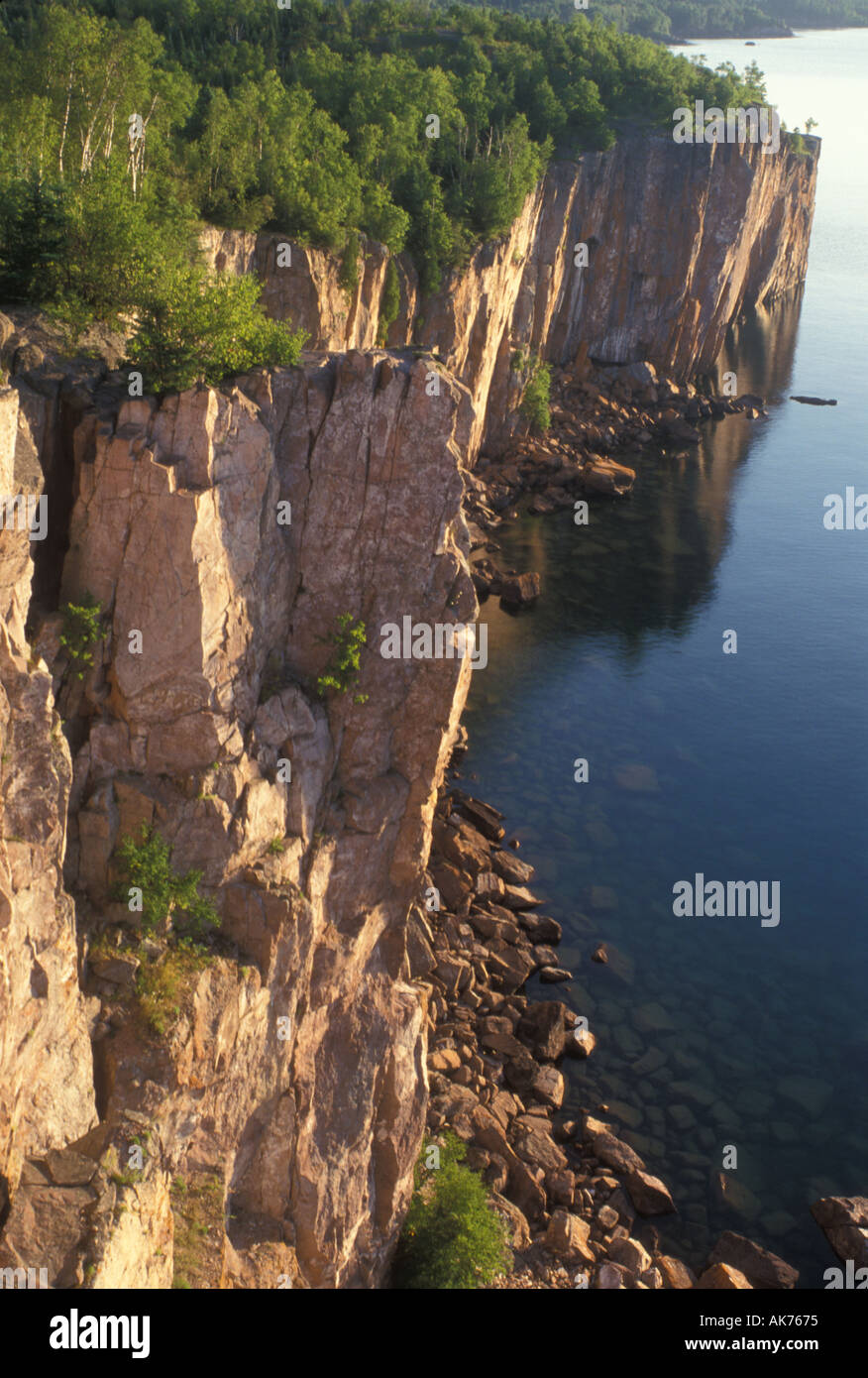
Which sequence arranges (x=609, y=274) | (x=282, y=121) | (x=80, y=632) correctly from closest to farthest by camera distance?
(x=80, y=632), (x=282, y=121), (x=609, y=274)

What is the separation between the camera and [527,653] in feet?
177

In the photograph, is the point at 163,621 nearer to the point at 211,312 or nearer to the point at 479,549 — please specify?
the point at 211,312

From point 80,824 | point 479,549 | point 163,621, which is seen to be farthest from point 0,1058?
point 479,549

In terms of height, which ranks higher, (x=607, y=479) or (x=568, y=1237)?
(x=607, y=479)

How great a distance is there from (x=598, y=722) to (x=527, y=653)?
6747 millimetres

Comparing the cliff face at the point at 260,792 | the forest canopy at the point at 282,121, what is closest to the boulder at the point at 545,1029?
the cliff face at the point at 260,792

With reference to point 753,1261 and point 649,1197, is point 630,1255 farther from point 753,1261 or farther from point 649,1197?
point 753,1261

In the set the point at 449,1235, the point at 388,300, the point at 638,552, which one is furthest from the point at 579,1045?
the point at 638,552

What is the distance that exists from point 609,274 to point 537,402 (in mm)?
21878

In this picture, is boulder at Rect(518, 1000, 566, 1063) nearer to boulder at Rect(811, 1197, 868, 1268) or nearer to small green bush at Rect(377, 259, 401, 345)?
boulder at Rect(811, 1197, 868, 1268)

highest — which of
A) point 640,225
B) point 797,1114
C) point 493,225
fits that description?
point 640,225

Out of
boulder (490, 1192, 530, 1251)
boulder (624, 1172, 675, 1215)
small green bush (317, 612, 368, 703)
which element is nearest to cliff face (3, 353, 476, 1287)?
small green bush (317, 612, 368, 703)

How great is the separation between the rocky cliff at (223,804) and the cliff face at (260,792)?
0.18ft

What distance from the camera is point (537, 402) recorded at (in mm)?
76312
